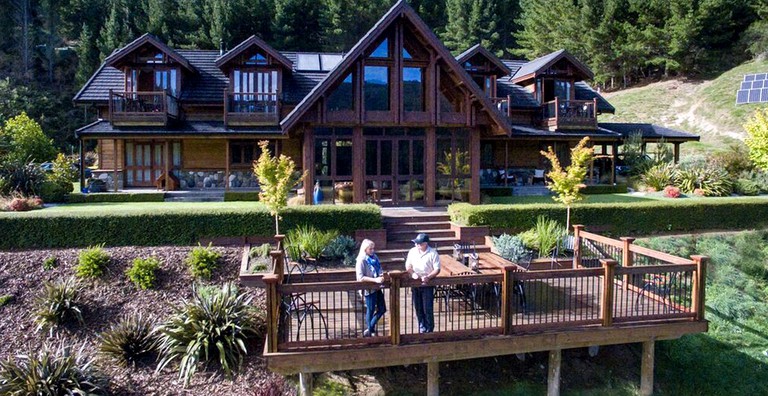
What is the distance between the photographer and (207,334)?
9.30 metres

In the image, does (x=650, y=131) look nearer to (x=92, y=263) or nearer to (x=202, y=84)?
(x=202, y=84)

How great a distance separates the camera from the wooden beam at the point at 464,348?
24.0 ft

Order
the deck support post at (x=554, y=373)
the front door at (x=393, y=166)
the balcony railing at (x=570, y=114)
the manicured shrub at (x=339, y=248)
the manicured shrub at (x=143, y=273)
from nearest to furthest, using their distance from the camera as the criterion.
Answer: the deck support post at (x=554, y=373) < the manicured shrub at (x=143, y=273) < the manicured shrub at (x=339, y=248) < the front door at (x=393, y=166) < the balcony railing at (x=570, y=114)

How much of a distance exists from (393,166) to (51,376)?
1111 cm

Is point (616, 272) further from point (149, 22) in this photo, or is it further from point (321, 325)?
point (149, 22)

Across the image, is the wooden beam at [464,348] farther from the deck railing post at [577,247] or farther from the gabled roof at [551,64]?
Result: the gabled roof at [551,64]

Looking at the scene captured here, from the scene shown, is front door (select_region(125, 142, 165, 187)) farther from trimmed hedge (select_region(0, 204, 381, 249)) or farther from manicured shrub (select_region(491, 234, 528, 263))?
manicured shrub (select_region(491, 234, 528, 263))

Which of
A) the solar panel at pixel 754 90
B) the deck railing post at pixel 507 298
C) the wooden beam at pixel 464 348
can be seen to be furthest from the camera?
the solar panel at pixel 754 90

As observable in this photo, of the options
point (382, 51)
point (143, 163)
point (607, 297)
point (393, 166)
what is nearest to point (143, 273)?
point (393, 166)

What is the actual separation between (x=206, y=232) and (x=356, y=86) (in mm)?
6757

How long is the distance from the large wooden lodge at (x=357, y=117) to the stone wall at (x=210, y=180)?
0.16 feet

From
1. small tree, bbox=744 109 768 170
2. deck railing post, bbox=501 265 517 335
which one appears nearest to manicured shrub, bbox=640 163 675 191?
small tree, bbox=744 109 768 170

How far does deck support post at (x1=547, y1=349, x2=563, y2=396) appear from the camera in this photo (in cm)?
856

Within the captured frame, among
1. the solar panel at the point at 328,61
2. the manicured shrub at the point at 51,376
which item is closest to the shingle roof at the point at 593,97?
the solar panel at the point at 328,61
